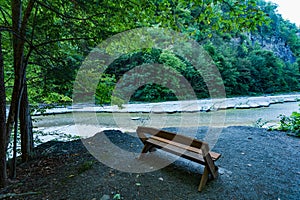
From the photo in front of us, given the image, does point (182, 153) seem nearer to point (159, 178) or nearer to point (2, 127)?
point (159, 178)

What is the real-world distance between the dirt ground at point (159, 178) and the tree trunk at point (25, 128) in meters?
0.14

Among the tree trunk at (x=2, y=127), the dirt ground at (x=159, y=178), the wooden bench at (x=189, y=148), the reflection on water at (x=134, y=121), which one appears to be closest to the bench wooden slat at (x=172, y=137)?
the wooden bench at (x=189, y=148)

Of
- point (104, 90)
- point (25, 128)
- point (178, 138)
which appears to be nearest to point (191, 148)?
point (178, 138)

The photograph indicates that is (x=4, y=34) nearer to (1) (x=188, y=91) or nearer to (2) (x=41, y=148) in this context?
(2) (x=41, y=148)

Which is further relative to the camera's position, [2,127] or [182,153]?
[182,153]

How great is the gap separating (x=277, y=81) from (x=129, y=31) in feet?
63.5

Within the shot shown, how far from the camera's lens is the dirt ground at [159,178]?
1.58 metres

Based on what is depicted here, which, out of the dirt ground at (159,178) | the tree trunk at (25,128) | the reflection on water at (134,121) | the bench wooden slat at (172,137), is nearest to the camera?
the dirt ground at (159,178)

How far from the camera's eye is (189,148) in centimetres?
179

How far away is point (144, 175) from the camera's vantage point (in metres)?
1.87

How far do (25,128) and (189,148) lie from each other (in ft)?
6.92

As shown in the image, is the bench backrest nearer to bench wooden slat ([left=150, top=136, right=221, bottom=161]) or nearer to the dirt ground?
bench wooden slat ([left=150, top=136, right=221, bottom=161])

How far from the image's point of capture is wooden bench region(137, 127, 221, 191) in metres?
1.67

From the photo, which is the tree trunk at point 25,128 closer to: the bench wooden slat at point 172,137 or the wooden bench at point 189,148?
the bench wooden slat at point 172,137
